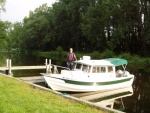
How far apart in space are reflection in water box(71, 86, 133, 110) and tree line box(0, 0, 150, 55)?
27323mm

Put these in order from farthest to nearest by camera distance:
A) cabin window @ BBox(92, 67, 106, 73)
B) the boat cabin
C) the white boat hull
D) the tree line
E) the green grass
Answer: the tree line, cabin window @ BBox(92, 67, 106, 73), the boat cabin, the white boat hull, the green grass

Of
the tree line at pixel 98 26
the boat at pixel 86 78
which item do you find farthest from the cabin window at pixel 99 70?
the tree line at pixel 98 26

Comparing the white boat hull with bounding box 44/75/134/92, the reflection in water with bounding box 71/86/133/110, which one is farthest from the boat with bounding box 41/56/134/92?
the reflection in water with bounding box 71/86/133/110

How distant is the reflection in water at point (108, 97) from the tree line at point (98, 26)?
89.6 feet

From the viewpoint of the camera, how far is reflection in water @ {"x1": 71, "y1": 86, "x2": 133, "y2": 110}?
665 inches

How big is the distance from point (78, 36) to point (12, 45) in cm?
8185

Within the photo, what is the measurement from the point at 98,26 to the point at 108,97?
3928cm

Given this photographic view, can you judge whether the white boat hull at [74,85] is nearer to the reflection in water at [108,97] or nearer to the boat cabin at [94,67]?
the reflection in water at [108,97]

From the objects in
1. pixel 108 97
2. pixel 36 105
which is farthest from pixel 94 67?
pixel 36 105

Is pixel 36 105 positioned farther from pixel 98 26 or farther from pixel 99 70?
pixel 98 26

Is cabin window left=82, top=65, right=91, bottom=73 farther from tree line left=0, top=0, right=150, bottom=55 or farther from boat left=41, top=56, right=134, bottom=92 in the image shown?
tree line left=0, top=0, right=150, bottom=55

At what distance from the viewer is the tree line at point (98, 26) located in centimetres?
5038

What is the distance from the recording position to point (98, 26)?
56.8 m

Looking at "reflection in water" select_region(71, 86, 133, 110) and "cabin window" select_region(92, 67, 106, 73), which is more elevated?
"cabin window" select_region(92, 67, 106, 73)
